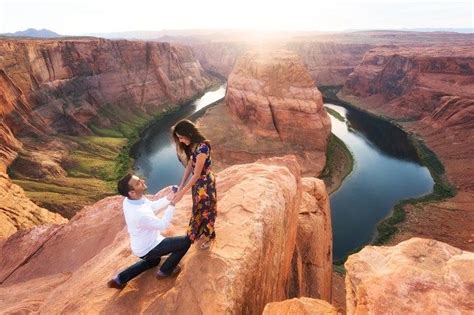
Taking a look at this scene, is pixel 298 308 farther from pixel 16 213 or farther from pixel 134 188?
pixel 16 213

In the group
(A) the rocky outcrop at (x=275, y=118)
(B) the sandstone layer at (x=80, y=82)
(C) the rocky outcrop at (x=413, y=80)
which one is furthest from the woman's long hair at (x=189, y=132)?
(C) the rocky outcrop at (x=413, y=80)

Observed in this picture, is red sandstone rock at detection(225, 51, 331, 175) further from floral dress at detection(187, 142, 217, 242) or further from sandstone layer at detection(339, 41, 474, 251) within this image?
floral dress at detection(187, 142, 217, 242)

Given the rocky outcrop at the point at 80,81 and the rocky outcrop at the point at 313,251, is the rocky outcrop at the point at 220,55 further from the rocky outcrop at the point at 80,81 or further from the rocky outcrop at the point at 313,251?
the rocky outcrop at the point at 313,251

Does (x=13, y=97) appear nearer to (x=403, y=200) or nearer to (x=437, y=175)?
(x=403, y=200)

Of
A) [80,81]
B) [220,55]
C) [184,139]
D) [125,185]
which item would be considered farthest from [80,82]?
[220,55]

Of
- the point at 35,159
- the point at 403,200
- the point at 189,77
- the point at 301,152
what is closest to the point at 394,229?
the point at 403,200

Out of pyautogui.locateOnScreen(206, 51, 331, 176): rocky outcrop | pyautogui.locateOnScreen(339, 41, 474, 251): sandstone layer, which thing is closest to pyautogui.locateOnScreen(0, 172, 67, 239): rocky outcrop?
pyautogui.locateOnScreen(206, 51, 331, 176): rocky outcrop
